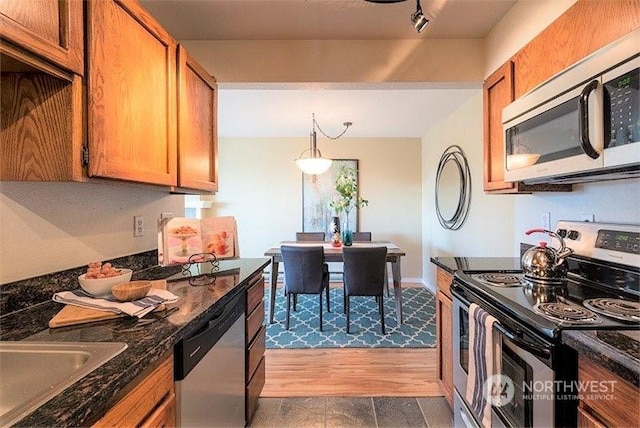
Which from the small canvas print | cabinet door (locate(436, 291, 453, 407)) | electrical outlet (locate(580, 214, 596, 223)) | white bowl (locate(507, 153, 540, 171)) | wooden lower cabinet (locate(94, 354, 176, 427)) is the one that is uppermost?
white bowl (locate(507, 153, 540, 171))

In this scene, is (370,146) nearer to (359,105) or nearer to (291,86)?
(359,105)

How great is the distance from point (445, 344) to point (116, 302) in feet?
5.87

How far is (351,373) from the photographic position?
95.3 inches

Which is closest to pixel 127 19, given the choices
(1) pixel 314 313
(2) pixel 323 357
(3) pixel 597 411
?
(3) pixel 597 411

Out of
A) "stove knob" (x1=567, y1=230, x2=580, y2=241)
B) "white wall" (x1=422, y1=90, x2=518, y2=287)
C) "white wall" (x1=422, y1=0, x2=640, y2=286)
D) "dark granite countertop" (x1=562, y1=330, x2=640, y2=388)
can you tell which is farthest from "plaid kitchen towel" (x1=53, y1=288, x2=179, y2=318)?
"white wall" (x1=422, y1=90, x2=518, y2=287)

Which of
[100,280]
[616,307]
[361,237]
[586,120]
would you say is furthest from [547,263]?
[361,237]

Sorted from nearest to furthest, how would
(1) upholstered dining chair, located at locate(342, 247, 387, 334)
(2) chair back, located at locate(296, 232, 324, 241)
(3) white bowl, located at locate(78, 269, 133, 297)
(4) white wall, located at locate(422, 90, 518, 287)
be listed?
(3) white bowl, located at locate(78, 269, 133, 297) → (4) white wall, located at locate(422, 90, 518, 287) → (1) upholstered dining chair, located at locate(342, 247, 387, 334) → (2) chair back, located at locate(296, 232, 324, 241)

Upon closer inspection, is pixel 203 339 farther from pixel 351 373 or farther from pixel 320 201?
pixel 320 201

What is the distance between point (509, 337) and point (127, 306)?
52.5 inches

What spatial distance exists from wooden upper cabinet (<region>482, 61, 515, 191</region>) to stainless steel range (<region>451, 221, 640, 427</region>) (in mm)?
483

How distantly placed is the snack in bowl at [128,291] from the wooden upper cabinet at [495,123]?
6.26 feet

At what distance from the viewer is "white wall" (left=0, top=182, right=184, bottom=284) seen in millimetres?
1129

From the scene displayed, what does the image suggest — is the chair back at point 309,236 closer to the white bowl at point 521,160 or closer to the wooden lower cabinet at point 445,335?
the wooden lower cabinet at point 445,335
